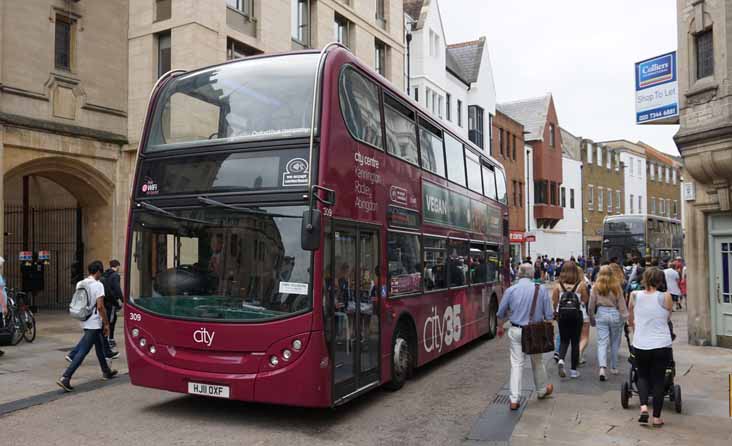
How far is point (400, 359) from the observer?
902 cm

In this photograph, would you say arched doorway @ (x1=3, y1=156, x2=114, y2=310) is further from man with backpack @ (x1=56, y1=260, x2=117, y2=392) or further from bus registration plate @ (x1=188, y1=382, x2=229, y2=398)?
bus registration plate @ (x1=188, y1=382, x2=229, y2=398)

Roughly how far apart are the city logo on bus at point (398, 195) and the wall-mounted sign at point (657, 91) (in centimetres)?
790

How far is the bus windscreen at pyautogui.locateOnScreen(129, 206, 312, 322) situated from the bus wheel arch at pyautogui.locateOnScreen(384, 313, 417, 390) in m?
2.51

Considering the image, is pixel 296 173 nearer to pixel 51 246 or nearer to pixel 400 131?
pixel 400 131

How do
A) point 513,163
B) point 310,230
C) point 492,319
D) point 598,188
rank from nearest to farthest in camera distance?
point 310,230 < point 492,319 < point 513,163 < point 598,188

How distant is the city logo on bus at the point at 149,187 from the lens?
24.5 feet

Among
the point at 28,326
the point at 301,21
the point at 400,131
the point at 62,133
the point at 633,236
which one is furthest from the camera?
the point at 633,236

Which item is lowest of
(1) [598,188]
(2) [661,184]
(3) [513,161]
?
(1) [598,188]

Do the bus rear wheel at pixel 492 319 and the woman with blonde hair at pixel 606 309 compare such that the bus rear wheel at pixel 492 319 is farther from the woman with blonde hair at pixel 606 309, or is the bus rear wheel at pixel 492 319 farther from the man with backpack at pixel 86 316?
the man with backpack at pixel 86 316

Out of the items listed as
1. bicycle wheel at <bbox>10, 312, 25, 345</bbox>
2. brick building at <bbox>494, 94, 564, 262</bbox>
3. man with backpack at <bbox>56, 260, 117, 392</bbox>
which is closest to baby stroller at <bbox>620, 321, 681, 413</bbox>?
man with backpack at <bbox>56, 260, 117, 392</bbox>

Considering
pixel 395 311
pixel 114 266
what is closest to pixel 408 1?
pixel 114 266

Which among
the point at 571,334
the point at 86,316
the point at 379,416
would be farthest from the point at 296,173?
the point at 571,334

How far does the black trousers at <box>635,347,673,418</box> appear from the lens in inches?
277

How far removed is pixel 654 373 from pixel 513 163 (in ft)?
134
